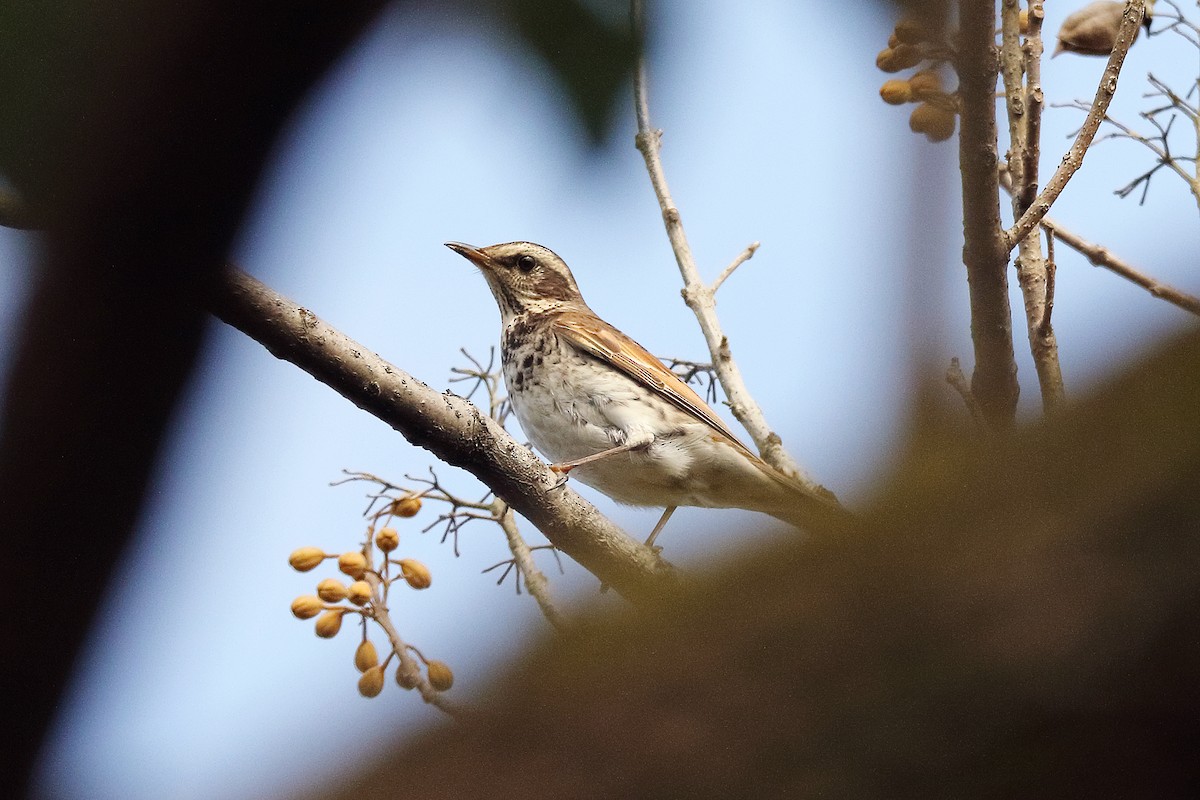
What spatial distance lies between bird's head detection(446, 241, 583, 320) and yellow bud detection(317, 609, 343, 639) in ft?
9.93

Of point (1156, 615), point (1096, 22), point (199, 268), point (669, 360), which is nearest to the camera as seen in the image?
point (1156, 615)

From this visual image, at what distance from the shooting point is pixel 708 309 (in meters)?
4.67

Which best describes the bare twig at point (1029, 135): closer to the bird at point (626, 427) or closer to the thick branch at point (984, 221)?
the thick branch at point (984, 221)

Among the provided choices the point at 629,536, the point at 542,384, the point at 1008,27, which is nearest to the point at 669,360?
the point at 542,384

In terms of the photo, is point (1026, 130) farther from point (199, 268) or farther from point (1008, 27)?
point (199, 268)

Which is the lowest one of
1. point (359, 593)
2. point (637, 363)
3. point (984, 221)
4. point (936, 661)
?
point (936, 661)

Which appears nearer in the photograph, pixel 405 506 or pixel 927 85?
pixel 927 85

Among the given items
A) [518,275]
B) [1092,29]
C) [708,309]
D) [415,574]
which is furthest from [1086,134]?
[518,275]

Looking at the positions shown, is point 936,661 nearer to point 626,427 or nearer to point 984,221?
point 984,221

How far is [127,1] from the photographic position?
1.50 meters

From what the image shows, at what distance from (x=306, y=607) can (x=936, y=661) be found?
318 cm

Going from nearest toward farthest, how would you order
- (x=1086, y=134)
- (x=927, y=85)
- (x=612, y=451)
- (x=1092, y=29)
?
(x=1086, y=134), (x=927, y=85), (x=1092, y=29), (x=612, y=451)

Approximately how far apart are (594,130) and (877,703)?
1969 mm

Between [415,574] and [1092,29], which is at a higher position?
[1092,29]
